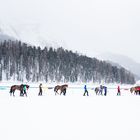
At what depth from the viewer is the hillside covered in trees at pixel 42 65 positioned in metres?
88.1

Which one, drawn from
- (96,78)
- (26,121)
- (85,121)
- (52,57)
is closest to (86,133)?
(85,121)

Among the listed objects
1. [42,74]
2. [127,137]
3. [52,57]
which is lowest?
[127,137]

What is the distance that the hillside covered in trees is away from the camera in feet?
289

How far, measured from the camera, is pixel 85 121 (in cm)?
1071

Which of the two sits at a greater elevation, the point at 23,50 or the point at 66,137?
the point at 23,50

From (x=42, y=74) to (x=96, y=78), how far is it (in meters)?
34.1

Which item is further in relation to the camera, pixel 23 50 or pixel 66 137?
pixel 23 50

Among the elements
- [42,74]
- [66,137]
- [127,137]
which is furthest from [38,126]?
[42,74]

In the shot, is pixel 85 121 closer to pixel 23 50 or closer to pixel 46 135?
pixel 46 135

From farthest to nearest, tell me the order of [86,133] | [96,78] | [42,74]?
[96,78]
[42,74]
[86,133]

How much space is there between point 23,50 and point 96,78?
3939 cm

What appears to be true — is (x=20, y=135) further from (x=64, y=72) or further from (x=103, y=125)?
(x=64, y=72)

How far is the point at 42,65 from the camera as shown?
94.2 metres

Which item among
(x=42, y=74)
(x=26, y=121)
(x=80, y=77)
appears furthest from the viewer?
(x=80, y=77)
